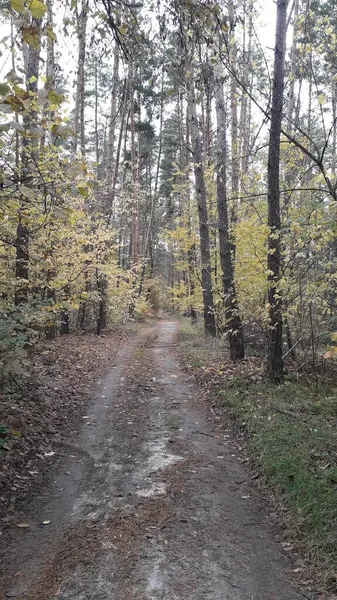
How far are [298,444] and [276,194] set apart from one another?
14.9 ft

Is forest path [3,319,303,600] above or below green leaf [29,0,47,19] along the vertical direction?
below

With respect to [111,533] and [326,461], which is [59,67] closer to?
[111,533]

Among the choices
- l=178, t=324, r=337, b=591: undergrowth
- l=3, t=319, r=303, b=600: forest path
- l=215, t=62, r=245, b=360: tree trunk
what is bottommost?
l=3, t=319, r=303, b=600: forest path

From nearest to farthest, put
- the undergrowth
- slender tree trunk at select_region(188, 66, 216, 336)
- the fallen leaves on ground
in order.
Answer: the undergrowth → the fallen leaves on ground → slender tree trunk at select_region(188, 66, 216, 336)

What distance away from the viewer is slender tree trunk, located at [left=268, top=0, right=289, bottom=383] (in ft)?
23.6

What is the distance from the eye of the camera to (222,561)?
3455mm

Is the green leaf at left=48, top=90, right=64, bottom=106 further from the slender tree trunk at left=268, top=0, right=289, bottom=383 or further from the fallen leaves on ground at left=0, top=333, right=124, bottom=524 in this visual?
the slender tree trunk at left=268, top=0, right=289, bottom=383

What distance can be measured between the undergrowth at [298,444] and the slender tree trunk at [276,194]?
623 mm

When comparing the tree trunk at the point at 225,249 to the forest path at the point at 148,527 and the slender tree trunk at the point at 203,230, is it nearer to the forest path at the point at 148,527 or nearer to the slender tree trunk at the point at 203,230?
the slender tree trunk at the point at 203,230

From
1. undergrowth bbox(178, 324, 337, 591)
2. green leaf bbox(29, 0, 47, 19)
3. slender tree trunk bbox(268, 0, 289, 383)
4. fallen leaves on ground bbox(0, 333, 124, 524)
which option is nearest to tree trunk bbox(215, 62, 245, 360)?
undergrowth bbox(178, 324, 337, 591)

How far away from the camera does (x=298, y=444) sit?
5250 mm

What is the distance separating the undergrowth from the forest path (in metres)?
0.32

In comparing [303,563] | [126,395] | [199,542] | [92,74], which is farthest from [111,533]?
[92,74]

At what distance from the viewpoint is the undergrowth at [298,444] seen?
3.74m
